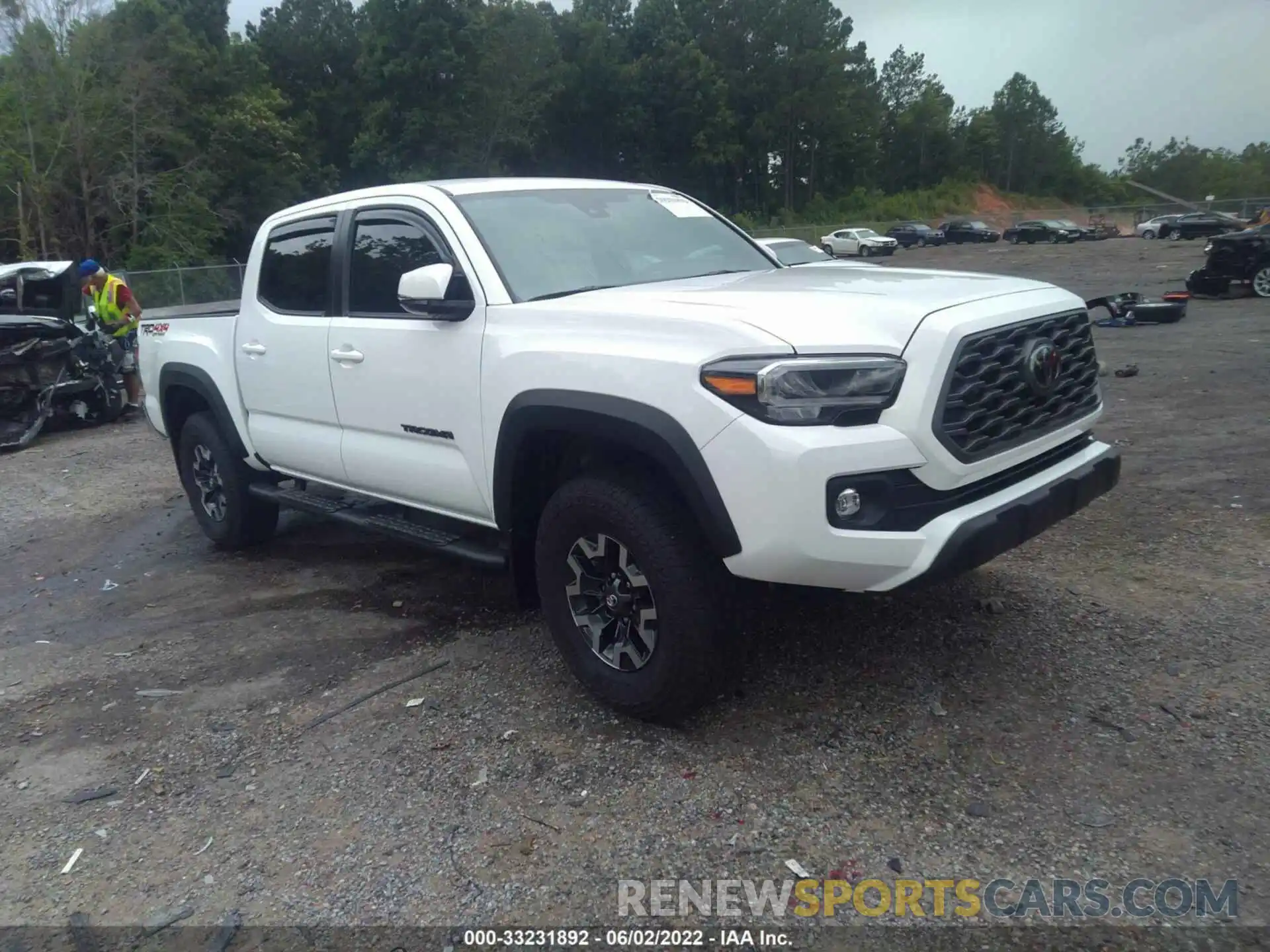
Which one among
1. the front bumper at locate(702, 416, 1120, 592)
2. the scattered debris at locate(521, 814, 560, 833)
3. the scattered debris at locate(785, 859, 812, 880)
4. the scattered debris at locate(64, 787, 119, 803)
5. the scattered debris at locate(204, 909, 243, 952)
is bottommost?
the scattered debris at locate(204, 909, 243, 952)

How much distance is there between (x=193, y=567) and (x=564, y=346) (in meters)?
3.79

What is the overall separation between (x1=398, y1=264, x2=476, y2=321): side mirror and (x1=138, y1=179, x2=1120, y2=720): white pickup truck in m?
0.01

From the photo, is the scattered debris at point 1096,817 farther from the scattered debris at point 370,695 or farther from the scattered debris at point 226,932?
the scattered debris at point 370,695

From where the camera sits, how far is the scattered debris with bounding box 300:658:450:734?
4195mm

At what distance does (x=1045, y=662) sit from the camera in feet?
13.6

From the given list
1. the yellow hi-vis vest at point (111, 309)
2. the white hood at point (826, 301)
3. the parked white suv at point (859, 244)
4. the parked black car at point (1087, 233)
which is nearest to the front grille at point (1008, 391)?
the white hood at point (826, 301)

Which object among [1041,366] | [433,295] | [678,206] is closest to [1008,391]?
[1041,366]

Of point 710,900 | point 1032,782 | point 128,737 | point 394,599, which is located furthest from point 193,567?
point 1032,782

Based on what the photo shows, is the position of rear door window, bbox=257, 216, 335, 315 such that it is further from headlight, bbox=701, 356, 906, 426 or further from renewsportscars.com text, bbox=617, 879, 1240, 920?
renewsportscars.com text, bbox=617, 879, 1240, 920

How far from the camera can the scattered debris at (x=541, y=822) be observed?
3.31 m

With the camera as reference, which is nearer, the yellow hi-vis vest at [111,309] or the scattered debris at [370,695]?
the scattered debris at [370,695]

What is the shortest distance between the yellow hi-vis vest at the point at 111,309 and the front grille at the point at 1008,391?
1115 centimetres

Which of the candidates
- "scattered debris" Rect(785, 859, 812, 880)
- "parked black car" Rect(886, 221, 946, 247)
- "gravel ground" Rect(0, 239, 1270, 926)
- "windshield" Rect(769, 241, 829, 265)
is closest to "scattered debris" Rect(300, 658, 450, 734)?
"gravel ground" Rect(0, 239, 1270, 926)

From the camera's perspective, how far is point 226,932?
2.97 meters
